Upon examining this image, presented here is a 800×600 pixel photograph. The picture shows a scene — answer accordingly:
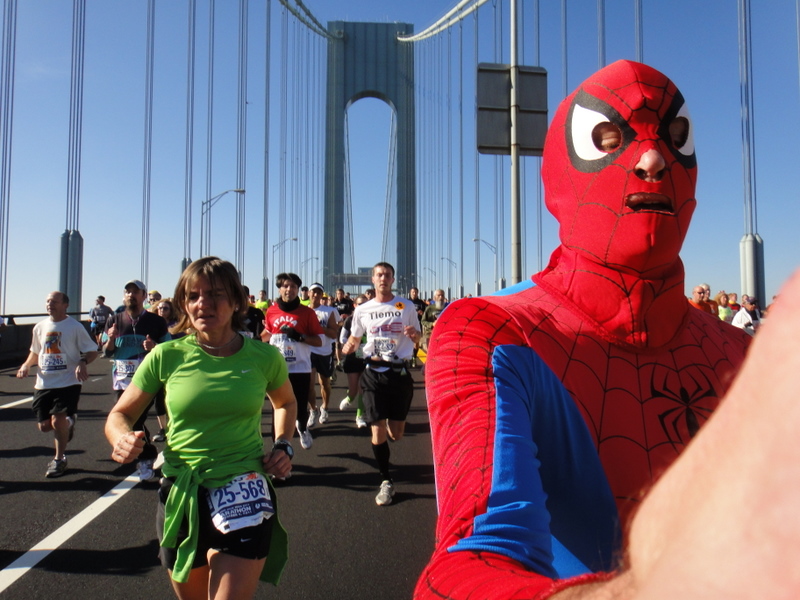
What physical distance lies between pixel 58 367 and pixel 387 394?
3076 mm

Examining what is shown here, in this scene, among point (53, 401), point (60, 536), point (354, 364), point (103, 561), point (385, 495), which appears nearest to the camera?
point (103, 561)

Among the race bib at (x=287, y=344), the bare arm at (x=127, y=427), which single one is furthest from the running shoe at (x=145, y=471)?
the bare arm at (x=127, y=427)

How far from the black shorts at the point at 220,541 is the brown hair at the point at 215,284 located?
746mm

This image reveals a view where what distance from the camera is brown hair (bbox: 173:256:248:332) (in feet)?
7.79

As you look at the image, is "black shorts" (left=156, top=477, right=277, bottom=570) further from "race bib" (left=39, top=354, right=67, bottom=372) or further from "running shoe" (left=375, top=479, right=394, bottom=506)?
"race bib" (left=39, top=354, right=67, bottom=372)

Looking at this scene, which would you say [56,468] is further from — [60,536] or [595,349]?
[595,349]

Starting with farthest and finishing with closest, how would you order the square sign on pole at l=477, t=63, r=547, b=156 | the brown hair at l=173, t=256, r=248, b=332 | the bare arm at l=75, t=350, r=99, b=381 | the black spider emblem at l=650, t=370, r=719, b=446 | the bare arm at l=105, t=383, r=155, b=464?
the square sign on pole at l=477, t=63, r=547, b=156 → the bare arm at l=75, t=350, r=99, b=381 → the brown hair at l=173, t=256, r=248, b=332 → the bare arm at l=105, t=383, r=155, b=464 → the black spider emblem at l=650, t=370, r=719, b=446

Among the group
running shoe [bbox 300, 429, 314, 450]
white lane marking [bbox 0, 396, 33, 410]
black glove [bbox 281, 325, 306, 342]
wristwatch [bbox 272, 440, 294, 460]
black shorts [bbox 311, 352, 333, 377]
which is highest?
black glove [bbox 281, 325, 306, 342]

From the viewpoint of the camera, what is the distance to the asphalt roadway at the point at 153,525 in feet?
9.25

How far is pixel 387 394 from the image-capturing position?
4770 millimetres

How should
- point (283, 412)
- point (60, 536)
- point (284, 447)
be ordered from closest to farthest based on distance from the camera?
point (284, 447)
point (283, 412)
point (60, 536)

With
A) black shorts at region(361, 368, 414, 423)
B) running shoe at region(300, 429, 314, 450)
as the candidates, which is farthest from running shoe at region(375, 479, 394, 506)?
running shoe at region(300, 429, 314, 450)

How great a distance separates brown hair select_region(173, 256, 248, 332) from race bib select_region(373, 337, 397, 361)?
250cm

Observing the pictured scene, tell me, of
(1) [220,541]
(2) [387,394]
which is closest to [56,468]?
(2) [387,394]
